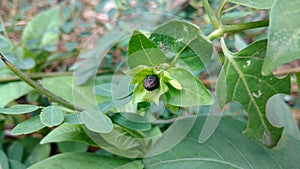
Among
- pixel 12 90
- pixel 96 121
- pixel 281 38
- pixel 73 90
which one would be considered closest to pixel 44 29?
pixel 12 90

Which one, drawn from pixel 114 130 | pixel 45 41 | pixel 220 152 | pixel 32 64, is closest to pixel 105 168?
pixel 114 130

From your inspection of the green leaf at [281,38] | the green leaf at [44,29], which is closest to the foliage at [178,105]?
the green leaf at [281,38]

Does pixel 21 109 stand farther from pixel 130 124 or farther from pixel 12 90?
pixel 12 90

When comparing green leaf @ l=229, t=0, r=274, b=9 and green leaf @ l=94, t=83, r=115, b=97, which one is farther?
green leaf @ l=94, t=83, r=115, b=97

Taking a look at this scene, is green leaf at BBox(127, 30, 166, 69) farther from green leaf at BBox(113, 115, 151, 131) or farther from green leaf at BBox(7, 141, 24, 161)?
green leaf at BBox(7, 141, 24, 161)

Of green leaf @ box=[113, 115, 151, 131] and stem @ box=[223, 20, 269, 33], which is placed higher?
stem @ box=[223, 20, 269, 33]

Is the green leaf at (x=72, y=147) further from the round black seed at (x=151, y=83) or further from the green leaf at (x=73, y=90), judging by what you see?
the round black seed at (x=151, y=83)

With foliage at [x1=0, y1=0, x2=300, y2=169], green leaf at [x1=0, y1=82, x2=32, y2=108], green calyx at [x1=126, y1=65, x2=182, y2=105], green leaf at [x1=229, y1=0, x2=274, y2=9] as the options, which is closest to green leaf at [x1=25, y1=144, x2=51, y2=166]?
foliage at [x1=0, y1=0, x2=300, y2=169]
